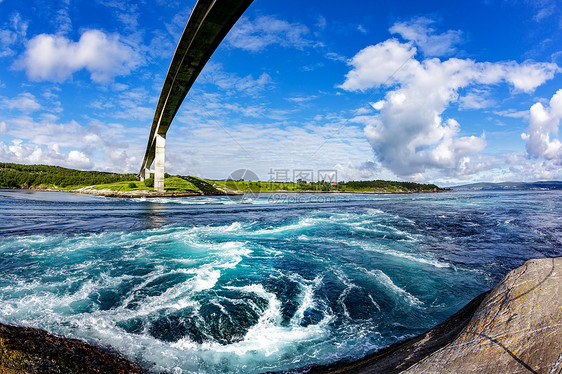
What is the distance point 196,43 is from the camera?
979 inches

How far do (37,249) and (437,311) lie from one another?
18910 mm

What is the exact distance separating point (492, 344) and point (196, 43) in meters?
29.0

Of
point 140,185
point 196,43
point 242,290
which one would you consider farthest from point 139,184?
point 242,290

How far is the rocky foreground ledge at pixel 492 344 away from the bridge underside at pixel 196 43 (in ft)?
69.9

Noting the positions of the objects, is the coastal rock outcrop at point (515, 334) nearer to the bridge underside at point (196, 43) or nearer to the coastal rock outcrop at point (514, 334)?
the coastal rock outcrop at point (514, 334)

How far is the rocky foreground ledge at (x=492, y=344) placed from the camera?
2531 millimetres

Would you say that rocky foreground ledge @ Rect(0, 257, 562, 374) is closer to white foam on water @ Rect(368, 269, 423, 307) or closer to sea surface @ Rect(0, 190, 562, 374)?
sea surface @ Rect(0, 190, 562, 374)

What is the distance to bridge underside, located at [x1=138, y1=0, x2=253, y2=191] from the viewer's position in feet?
63.7

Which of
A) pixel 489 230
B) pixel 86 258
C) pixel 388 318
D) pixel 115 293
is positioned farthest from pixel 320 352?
pixel 489 230

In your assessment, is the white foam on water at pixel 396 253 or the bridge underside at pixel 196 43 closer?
the white foam on water at pixel 396 253

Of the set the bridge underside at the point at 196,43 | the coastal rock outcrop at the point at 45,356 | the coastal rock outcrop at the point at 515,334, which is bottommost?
the coastal rock outcrop at the point at 45,356

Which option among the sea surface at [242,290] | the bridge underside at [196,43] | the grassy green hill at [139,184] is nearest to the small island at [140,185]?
the grassy green hill at [139,184]

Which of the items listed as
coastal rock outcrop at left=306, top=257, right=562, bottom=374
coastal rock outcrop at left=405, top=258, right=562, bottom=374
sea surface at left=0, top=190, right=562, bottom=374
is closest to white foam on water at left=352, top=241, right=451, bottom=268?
sea surface at left=0, top=190, right=562, bottom=374

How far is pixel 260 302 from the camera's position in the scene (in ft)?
27.1
